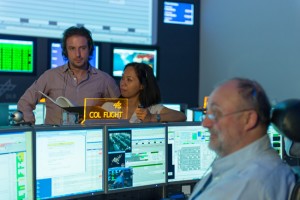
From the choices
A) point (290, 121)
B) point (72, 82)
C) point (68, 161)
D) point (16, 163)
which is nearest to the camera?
point (290, 121)

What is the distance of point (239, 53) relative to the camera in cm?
535

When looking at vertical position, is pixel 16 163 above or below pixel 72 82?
below

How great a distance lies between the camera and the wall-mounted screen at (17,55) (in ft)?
15.5

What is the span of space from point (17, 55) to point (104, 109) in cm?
259

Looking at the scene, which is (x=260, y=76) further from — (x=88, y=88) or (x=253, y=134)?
(x=253, y=134)

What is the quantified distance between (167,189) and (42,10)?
124 inches

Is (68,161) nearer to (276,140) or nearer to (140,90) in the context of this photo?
(140,90)

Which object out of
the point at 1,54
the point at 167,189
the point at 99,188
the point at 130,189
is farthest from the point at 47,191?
the point at 1,54

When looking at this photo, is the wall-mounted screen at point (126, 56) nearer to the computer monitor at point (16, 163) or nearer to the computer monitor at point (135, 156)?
the computer monitor at point (135, 156)

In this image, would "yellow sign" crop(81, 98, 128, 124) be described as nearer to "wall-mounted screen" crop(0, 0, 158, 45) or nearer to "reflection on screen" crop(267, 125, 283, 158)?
"reflection on screen" crop(267, 125, 283, 158)

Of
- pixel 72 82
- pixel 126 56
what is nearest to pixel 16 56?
pixel 126 56

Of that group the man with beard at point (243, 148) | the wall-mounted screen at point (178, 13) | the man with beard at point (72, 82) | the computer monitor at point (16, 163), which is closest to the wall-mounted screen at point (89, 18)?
the wall-mounted screen at point (178, 13)

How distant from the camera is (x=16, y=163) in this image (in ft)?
6.63

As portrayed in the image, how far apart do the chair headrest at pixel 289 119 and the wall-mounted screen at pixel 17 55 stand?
361 centimetres
